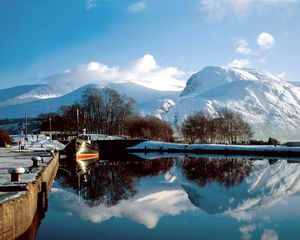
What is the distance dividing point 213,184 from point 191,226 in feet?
43.2

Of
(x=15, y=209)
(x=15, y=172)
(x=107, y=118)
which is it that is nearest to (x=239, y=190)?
(x=15, y=172)

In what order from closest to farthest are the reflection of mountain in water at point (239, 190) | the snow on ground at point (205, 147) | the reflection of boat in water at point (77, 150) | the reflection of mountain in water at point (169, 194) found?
the reflection of mountain in water at point (169, 194)
the reflection of mountain in water at point (239, 190)
the reflection of boat in water at point (77, 150)
the snow on ground at point (205, 147)

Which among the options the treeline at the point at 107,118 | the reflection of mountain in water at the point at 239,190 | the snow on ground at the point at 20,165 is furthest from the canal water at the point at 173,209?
the treeline at the point at 107,118

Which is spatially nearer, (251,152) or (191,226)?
(191,226)

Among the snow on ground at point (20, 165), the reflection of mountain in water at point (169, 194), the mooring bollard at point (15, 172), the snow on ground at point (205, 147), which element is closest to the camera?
the snow on ground at point (20, 165)

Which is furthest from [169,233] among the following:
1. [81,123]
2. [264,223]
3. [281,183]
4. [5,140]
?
[81,123]

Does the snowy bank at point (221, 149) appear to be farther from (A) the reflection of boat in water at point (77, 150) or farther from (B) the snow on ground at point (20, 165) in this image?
(B) the snow on ground at point (20, 165)

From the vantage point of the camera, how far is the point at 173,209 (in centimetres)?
1834

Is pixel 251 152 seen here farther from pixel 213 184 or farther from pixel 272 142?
pixel 213 184

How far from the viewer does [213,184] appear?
90.9 feet

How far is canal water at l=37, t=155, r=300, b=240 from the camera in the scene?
13930mm

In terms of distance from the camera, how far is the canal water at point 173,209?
13930 mm

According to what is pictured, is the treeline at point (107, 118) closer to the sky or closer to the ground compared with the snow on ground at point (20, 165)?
closer to the sky

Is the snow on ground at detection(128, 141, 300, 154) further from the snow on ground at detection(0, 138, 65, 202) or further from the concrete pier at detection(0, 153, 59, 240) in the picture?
the concrete pier at detection(0, 153, 59, 240)
